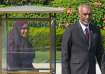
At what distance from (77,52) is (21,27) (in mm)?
2548

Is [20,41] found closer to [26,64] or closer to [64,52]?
[26,64]

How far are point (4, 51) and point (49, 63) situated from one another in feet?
2.70

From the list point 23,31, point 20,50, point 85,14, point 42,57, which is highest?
point 85,14

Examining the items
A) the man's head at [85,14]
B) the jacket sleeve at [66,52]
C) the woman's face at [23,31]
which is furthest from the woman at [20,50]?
the man's head at [85,14]

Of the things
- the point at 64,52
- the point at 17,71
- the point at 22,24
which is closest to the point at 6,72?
the point at 17,71

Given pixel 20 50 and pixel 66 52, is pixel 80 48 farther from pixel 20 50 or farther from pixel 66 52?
pixel 20 50

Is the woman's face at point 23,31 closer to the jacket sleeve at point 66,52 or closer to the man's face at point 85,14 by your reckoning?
the jacket sleeve at point 66,52

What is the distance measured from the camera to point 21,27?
1006cm

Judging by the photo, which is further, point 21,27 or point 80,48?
point 21,27

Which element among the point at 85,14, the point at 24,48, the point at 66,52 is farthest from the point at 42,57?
the point at 85,14

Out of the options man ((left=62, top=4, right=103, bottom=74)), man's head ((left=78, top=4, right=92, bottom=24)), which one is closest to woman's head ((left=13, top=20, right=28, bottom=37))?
man ((left=62, top=4, right=103, bottom=74))

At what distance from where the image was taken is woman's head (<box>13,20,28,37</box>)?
396 inches

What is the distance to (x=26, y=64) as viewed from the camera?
32.9ft

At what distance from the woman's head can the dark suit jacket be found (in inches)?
94.3
